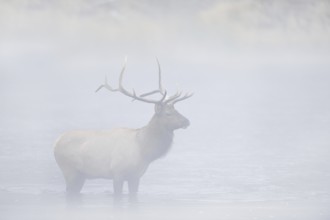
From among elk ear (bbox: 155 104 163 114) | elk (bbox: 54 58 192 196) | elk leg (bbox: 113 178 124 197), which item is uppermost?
elk ear (bbox: 155 104 163 114)

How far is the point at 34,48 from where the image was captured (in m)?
30.5

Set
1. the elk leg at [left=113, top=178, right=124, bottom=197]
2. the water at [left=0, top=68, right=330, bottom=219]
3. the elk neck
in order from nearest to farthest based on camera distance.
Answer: the water at [left=0, top=68, right=330, bottom=219], the elk leg at [left=113, top=178, right=124, bottom=197], the elk neck

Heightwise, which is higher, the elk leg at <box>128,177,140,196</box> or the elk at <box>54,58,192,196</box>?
the elk at <box>54,58,192,196</box>

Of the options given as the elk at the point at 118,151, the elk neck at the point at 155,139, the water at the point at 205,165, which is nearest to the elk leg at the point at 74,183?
the elk at the point at 118,151

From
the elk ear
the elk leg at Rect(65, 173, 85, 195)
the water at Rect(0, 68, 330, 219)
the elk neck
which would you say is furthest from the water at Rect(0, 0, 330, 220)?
the elk ear

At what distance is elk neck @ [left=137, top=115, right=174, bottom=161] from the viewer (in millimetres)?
16156

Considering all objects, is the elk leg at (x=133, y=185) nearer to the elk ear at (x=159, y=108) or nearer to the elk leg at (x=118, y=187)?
the elk leg at (x=118, y=187)

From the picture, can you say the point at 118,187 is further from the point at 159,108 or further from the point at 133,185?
the point at 159,108

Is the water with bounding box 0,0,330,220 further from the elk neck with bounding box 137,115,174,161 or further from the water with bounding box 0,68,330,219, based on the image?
the elk neck with bounding box 137,115,174,161

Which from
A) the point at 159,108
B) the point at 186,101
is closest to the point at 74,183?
the point at 159,108

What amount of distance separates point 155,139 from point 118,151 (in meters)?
0.49

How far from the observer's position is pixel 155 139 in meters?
16.2

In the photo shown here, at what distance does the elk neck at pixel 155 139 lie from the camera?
636 inches

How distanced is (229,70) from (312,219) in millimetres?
15849
